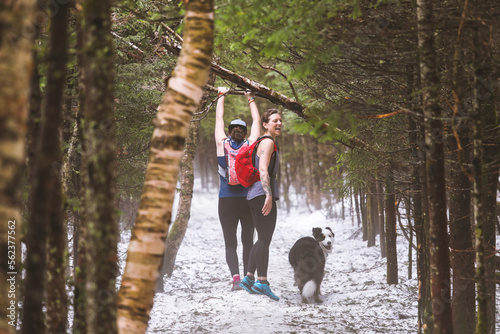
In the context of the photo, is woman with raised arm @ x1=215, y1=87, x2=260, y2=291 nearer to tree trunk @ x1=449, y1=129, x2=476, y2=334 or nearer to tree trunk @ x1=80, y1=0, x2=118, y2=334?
tree trunk @ x1=449, y1=129, x2=476, y2=334

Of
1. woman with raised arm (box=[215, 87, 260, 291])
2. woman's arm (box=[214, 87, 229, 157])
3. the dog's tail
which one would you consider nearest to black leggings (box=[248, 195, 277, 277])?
woman with raised arm (box=[215, 87, 260, 291])

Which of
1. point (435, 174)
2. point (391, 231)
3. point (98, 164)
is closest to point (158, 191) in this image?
point (98, 164)

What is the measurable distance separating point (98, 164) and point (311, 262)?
20.0ft

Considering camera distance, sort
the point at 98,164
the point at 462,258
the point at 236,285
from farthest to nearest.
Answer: the point at 236,285
the point at 462,258
the point at 98,164

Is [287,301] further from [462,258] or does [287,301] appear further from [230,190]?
[462,258]

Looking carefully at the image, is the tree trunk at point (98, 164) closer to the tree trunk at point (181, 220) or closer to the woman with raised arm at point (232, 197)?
the woman with raised arm at point (232, 197)

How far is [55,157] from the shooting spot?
8.07ft

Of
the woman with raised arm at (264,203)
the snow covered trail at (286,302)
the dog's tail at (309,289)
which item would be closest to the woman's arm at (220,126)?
the woman with raised arm at (264,203)

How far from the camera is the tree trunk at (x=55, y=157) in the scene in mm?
2352

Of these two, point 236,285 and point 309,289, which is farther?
point 236,285

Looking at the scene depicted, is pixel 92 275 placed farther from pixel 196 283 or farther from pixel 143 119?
pixel 196 283

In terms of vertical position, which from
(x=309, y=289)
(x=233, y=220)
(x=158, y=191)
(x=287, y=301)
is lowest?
(x=287, y=301)

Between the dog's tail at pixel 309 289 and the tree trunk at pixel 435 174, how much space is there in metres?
3.68

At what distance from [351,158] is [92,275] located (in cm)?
464
